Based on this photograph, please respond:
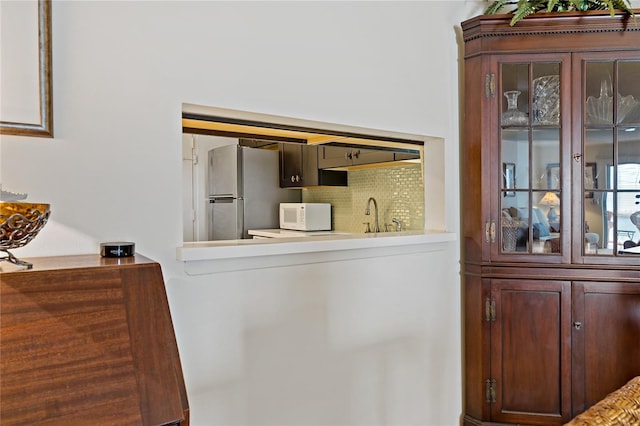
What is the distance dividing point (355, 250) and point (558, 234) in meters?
1.10

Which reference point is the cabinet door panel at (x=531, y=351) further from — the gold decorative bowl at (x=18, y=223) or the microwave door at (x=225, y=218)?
the microwave door at (x=225, y=218)

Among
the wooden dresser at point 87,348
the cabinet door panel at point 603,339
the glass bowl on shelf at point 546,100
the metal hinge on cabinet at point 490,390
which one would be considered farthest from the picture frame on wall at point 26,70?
the cabinet door panel at point 603,339

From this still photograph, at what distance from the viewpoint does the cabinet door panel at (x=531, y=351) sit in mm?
2359

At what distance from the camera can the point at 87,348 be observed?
0.90 metres

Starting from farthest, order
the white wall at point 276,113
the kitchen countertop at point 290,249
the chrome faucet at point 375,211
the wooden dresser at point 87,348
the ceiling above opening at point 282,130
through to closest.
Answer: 1. the chrome faucet at point 375,211
2. the ceiling above opening at point 282,130
3. the kitchen countertop at point 290,249
4. the white wall at point 276,113
5. the wooden dresser at point 87,348

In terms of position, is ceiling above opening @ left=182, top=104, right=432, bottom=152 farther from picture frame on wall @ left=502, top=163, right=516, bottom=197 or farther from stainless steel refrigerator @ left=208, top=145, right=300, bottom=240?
stainless steel refrigerator @ left=208, top=145, right=300, bottom=240

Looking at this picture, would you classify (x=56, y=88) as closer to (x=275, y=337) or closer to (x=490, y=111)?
(x=275, y=337)

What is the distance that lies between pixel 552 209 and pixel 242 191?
307 cm

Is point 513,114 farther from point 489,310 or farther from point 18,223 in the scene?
point 18,223

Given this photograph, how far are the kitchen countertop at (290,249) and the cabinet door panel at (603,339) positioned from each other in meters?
0.76

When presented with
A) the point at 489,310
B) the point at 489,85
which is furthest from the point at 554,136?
the point at 489,310

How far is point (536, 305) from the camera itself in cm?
239

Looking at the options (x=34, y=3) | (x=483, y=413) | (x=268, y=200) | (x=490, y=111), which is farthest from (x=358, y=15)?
(x=268, y=200)

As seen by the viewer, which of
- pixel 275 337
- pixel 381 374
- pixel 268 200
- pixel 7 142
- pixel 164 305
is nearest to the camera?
pixel 164 305
